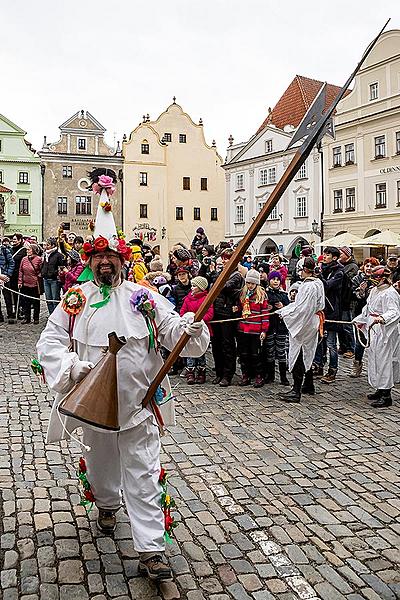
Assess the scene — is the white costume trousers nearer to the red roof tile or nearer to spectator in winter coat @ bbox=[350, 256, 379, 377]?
spectator in winter coat @ bbox=[350, 256, 379, 377]

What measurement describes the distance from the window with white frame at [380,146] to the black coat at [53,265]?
23339 mm

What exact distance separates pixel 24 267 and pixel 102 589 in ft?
36.2

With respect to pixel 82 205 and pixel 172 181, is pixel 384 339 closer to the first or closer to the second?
pixel 82 205

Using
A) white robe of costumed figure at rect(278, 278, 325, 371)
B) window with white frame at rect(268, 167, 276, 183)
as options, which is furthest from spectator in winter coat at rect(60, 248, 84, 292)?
window with white frame at rect(268, 167, 276, 183)

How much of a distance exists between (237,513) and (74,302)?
6.44ft

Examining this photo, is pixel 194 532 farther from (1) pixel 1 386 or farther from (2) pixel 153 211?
(2) pixel 153 211

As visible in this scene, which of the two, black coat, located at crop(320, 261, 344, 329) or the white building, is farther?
the white building

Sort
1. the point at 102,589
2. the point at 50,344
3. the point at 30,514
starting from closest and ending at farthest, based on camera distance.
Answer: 1. the point at 102,589
2. the point at 50,344
3. the point at 30,514

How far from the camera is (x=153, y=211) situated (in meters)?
49.2

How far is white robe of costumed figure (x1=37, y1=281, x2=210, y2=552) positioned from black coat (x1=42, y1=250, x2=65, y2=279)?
31.6ft

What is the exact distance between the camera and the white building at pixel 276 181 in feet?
122

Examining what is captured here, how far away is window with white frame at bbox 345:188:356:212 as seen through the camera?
3400 cm

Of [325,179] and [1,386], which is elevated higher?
[325,179]

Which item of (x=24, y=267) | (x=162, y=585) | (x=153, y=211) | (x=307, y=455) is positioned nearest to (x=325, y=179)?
(x=153, y=211)
